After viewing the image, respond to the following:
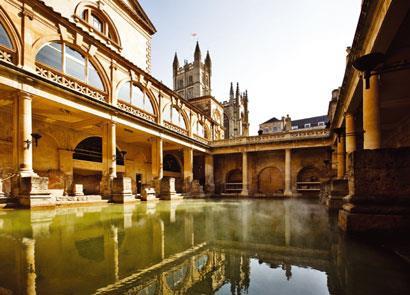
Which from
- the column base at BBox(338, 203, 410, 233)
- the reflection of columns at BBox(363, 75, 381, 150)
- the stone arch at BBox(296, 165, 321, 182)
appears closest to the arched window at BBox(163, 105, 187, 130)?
the stone arch at BBox(296, 165, 321, 182)

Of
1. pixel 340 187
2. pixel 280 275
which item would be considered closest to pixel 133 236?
pixel 280 275

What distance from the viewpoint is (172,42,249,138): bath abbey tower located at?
52.6m

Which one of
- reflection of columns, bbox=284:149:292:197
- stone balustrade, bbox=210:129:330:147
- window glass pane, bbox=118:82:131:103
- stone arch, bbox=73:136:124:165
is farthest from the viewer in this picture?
reflection of columns, bbox=284:149:292:197

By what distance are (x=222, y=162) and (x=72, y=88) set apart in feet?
59.6

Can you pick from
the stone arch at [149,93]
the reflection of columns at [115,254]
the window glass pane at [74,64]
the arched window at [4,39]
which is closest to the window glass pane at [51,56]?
the window glass pane at [74,64]

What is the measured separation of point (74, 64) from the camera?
40.9 feet

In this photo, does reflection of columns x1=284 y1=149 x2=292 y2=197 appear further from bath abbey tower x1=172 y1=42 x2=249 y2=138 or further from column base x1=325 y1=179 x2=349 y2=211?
bath abbey tower x1=172 y1=42 x2=249 y2=138

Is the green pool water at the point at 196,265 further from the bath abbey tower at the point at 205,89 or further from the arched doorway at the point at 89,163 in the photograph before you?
the bath abbey tower at the point at 205,89

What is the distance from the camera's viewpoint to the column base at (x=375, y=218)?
3617 mm

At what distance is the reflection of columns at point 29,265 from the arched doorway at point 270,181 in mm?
23693

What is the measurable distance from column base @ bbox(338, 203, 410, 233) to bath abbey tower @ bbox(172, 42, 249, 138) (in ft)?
149

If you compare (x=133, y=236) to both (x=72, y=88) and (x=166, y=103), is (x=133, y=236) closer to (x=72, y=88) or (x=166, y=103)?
(x=72, y=88)


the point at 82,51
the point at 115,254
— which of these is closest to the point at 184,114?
the point at 82,51

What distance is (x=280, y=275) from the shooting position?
89.6 inches
